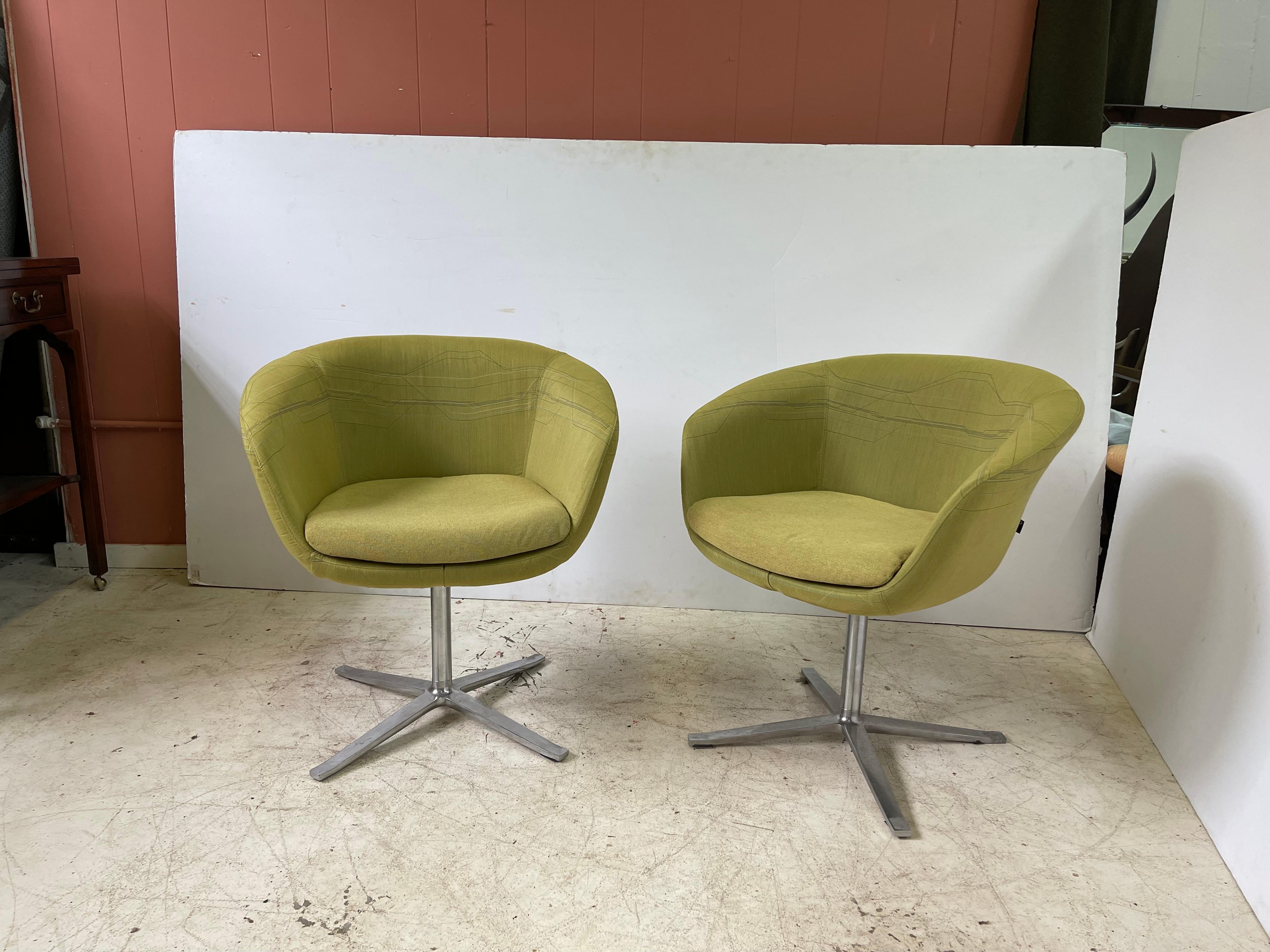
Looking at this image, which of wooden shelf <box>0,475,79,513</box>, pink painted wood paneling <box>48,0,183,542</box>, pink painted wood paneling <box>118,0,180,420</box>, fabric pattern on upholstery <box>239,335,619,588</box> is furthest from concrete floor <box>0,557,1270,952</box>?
pink painted wood paneling <box>118,0,180,420</box>

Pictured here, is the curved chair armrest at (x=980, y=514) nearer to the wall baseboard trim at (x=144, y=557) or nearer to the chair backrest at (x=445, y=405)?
the chair backrest at (x=445, y=405)

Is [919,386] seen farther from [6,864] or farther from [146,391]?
[146,391]

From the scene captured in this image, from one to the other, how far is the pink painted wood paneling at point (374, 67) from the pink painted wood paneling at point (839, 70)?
3.68 ft

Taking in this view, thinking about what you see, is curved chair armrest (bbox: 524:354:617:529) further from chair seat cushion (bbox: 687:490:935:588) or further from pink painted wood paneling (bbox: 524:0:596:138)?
pink painted wood paneling (bbox: 524:0:596:138)

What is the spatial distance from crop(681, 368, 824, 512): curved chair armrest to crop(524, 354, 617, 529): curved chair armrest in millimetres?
217

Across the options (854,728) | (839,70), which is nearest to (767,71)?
(839,70)

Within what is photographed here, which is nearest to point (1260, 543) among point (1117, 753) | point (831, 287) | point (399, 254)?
point (1117, 753)

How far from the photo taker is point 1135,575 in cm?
231

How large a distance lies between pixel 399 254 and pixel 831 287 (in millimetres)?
1234

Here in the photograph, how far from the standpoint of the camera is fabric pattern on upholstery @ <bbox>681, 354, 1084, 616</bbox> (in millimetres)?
1679

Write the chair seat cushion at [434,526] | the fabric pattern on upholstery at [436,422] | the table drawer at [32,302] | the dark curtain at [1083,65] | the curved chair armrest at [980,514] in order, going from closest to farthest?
the curved chair armrest at [980,514] < the chair seat cushion at [434,526] < the fabric pattern on upholstery at [436,422] < the table drawer at [32,302] < the dark curtain at [1083,65]

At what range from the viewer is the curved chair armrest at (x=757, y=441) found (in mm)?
2113

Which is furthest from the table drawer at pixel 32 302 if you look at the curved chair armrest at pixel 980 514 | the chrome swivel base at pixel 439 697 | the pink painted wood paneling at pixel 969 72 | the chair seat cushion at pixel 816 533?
the pink painted wood paneling at pixel 969 72

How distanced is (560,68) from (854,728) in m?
1.98
